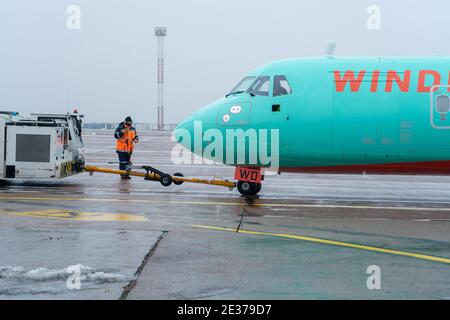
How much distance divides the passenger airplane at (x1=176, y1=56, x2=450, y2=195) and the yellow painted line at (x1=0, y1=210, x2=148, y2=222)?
13.4 ft

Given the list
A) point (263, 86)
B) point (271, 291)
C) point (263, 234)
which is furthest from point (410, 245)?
point (263, 86)

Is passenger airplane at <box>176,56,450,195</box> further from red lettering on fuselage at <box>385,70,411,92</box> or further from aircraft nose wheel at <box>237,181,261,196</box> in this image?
aircraft nose wheel at <box>237,181,261,196</box>

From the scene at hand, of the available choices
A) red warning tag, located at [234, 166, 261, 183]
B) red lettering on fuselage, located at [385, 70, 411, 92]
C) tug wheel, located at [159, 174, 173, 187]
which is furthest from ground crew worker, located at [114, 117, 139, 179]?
red lettering on fuselage, located at [385, 70, 411, 92]

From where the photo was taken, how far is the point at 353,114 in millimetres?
Answer: 15977

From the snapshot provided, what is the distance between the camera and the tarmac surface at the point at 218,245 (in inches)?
289

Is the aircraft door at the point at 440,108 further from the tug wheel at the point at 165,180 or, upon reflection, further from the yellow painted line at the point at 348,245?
the tug wheel at the point at 165,180

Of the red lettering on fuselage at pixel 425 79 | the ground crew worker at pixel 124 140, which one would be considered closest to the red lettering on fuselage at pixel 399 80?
the red lettering on fuselage at pixel 425 79

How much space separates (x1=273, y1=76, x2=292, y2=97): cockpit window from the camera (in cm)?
1628

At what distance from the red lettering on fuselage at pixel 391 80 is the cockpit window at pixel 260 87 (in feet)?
5.91

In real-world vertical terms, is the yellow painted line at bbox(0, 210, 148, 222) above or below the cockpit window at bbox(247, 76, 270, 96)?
below

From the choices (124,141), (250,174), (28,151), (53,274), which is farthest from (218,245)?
(124,141)

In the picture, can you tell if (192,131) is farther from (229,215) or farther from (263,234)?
(263,234)

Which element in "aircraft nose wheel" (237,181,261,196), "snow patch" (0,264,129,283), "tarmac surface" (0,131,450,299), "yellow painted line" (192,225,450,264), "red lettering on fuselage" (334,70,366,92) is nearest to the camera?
"tarmac surface" (0,131,450,299)

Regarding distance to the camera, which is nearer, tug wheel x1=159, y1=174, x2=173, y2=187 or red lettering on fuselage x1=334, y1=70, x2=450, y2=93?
red lettering on fuselage x1=334, y1=70, x2=450, y2=93
